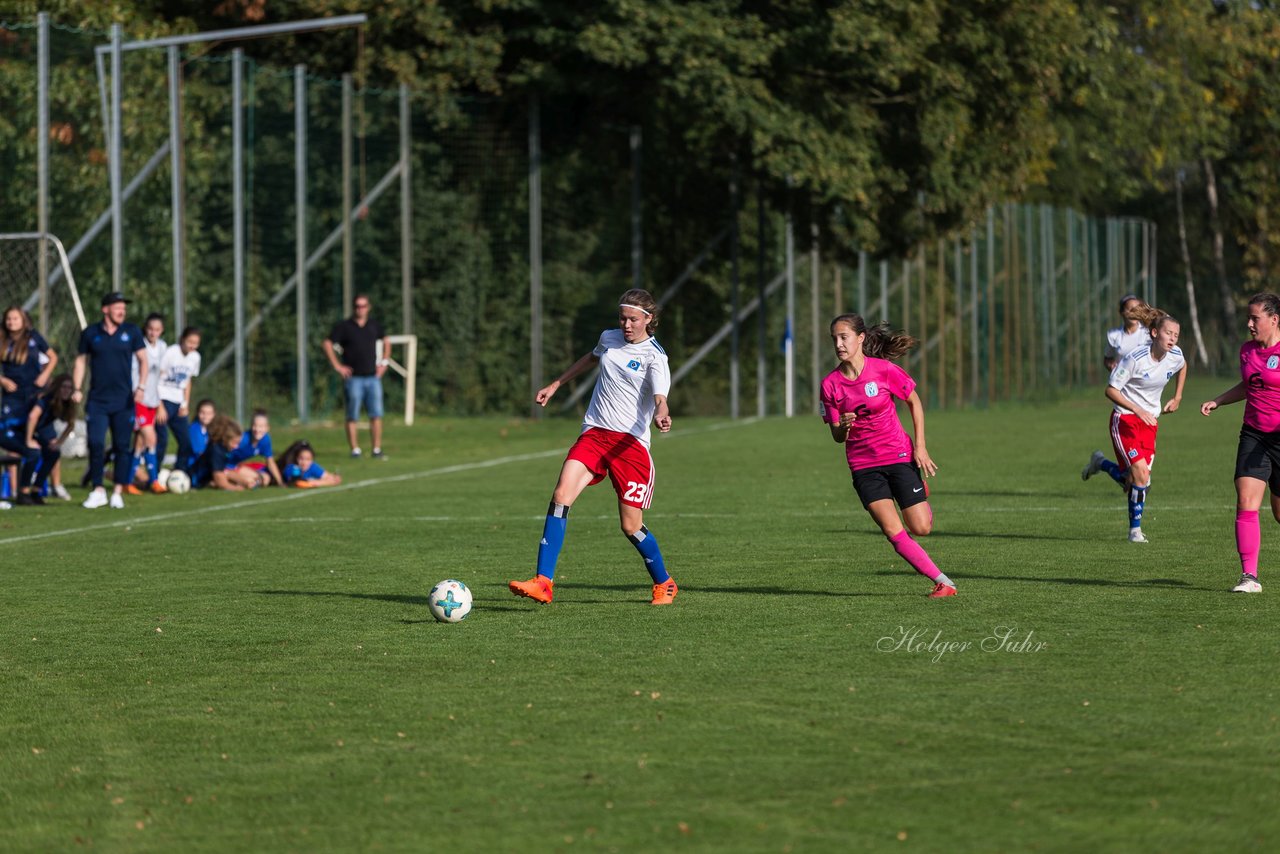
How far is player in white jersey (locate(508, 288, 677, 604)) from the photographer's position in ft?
35.8

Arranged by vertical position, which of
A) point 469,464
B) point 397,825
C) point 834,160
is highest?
point 834,160

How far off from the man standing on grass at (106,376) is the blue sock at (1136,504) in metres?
9.87

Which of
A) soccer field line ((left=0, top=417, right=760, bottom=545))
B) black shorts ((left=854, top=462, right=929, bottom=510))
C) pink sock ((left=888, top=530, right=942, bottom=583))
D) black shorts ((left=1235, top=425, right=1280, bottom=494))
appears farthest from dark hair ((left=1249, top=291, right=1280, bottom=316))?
soccer field line ((left=0, top=417, right=760, bottom=545))

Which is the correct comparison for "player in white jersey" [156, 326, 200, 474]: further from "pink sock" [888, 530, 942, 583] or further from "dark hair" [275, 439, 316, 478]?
"pink sock" [888, 530, 942, 583]

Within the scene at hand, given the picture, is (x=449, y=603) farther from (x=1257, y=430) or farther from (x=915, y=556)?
(x=1257, y=430)

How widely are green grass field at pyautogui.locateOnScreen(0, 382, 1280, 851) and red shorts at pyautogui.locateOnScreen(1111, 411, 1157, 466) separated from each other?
61cm

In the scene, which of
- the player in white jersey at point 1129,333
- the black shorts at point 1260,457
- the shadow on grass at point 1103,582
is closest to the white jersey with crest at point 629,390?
the shadow on grass at point 1103,582

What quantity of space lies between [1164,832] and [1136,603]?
4874mm

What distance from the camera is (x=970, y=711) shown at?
7.61 meters

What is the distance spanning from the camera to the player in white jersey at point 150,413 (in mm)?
20158

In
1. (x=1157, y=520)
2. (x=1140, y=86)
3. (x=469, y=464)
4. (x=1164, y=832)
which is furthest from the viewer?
(x=1140, y=86)

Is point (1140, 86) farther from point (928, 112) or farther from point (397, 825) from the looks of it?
point (397, 825)

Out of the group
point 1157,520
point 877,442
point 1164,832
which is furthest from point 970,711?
point 1157,520

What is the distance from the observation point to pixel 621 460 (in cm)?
1105
